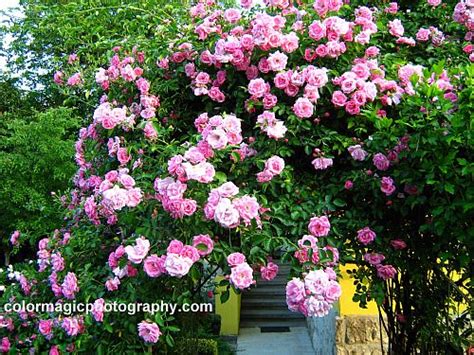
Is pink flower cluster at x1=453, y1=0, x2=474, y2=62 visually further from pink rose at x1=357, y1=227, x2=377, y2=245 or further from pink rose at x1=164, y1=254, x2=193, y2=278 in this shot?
pink rose at x1=164, y1=254, x2=193, y2=278

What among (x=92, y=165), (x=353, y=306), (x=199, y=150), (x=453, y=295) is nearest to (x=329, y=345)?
(x=353, y=306)

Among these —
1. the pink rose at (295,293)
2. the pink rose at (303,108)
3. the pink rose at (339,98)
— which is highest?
the pink rose at (339,98)

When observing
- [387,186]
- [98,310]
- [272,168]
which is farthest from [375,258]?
[98,310]

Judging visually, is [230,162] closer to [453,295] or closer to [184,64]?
[184,64]

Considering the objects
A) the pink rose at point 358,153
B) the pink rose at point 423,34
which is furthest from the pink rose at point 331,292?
the pink rose at point 423,34

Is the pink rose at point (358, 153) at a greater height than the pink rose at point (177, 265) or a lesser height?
greater

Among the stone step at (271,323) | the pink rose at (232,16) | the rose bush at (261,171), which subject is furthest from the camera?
the stone step at (271,323)

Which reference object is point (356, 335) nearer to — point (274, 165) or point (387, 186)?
point (387, 186)

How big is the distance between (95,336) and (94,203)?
484 mm

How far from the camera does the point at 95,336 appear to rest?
171 cm

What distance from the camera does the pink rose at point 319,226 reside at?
164 centimetres

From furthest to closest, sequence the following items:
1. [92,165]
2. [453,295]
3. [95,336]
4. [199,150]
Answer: [453,295] → [92,165] → [95,336] → [199,150]

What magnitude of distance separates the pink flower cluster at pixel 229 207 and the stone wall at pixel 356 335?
2.45 meters

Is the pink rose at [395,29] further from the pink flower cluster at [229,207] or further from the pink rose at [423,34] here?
the pink flower cluster at [229,207]
